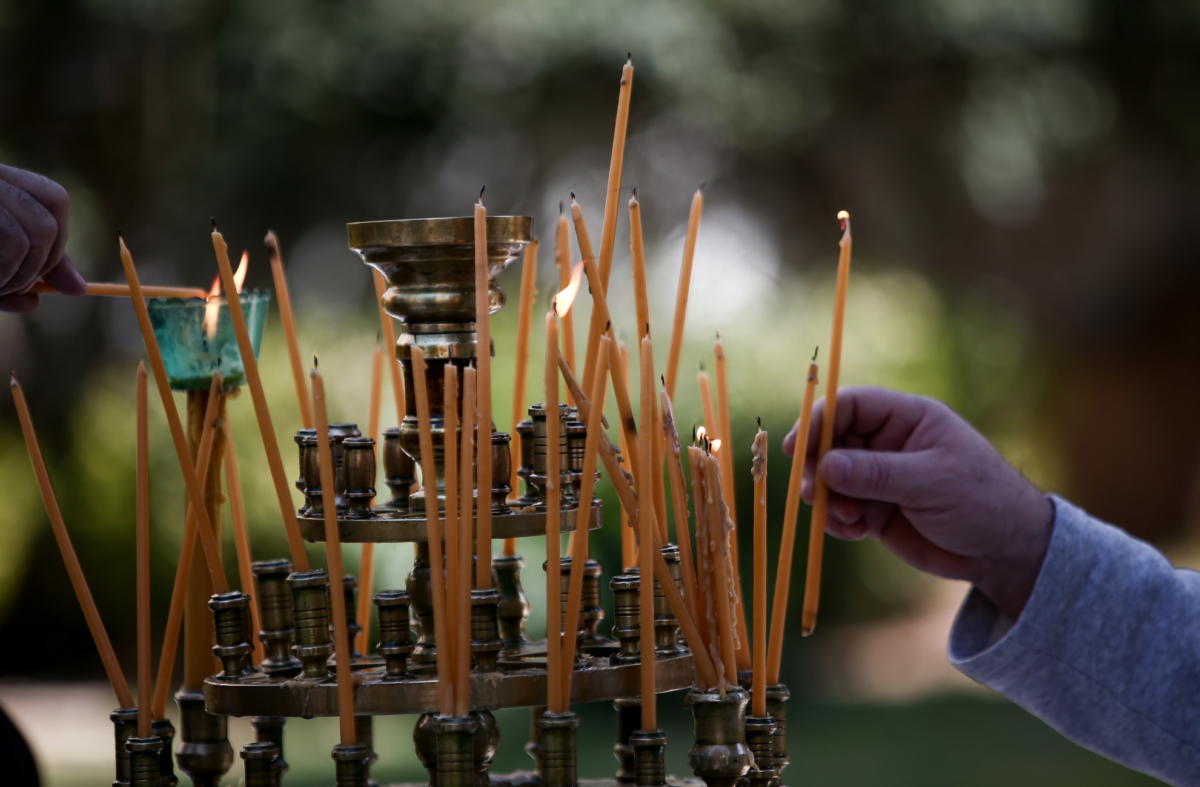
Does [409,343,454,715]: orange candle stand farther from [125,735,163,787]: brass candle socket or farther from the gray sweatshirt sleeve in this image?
the gray sweatshirt sleeve

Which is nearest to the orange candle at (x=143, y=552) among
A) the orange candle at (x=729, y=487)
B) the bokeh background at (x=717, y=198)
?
the orange candle at (x=729, y=487)

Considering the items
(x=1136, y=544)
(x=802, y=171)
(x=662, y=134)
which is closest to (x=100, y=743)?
(x=662, y=134)

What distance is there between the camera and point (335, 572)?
73cm

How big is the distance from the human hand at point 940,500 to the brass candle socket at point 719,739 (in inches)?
10.7

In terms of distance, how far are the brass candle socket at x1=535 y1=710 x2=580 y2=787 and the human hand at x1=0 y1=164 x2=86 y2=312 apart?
1.40 ft

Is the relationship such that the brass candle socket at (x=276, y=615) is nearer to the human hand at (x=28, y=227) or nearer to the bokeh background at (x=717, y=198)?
the human hand at (x=28, y=227)

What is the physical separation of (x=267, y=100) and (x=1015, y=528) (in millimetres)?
4301

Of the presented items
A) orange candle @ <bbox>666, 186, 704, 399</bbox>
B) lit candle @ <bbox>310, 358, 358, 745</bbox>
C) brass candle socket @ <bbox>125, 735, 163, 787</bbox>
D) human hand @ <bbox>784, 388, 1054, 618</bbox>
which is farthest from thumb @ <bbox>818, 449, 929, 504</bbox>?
brass candle socket @ <bbox>125, 735, 163, 787</bbox>

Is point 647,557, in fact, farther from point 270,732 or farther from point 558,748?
point 270,732

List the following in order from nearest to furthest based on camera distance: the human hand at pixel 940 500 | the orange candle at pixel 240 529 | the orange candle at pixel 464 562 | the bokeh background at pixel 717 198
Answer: the orange candle at pixel 464 562, the orange candle at pixel 240 529, the human hand at pixel 940 500, the bokeh background at pixel 717 198

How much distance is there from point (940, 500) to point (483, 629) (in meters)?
0.45

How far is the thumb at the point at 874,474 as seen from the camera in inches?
35.9

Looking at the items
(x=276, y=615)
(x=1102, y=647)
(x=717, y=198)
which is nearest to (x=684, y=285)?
(x=276, y=615)

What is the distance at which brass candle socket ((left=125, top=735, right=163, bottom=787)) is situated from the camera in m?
0.80
